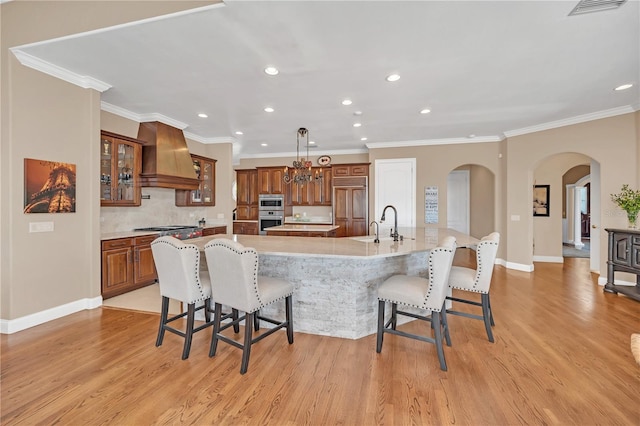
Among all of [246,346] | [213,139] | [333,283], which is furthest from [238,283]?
[213,139]

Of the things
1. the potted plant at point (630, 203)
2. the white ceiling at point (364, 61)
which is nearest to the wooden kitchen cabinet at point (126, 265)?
the white ceiling at point (364, 61)

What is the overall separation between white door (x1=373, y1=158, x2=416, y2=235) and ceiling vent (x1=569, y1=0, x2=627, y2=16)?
440 centimetres

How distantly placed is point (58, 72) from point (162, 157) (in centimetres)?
180

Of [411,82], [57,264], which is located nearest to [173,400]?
[57,264]

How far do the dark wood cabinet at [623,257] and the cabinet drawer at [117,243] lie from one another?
7.01 meters

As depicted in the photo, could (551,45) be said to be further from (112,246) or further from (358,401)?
(112,246)

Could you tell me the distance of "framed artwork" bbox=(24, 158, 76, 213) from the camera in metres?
3.00

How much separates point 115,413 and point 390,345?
212 centimetres

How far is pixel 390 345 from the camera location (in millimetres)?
2672

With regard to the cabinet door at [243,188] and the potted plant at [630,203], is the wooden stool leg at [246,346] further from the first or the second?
the cabinet door at [243,188]

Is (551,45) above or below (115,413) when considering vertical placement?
above

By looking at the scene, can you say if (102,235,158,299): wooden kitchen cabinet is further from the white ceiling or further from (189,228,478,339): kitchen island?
the white ceiling

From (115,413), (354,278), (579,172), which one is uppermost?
(579,172)

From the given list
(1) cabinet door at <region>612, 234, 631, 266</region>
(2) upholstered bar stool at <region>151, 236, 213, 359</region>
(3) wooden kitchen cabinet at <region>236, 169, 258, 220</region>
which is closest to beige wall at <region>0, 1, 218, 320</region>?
(2) upholstered bar stool at <region>151, 236, 213, 359</region>
